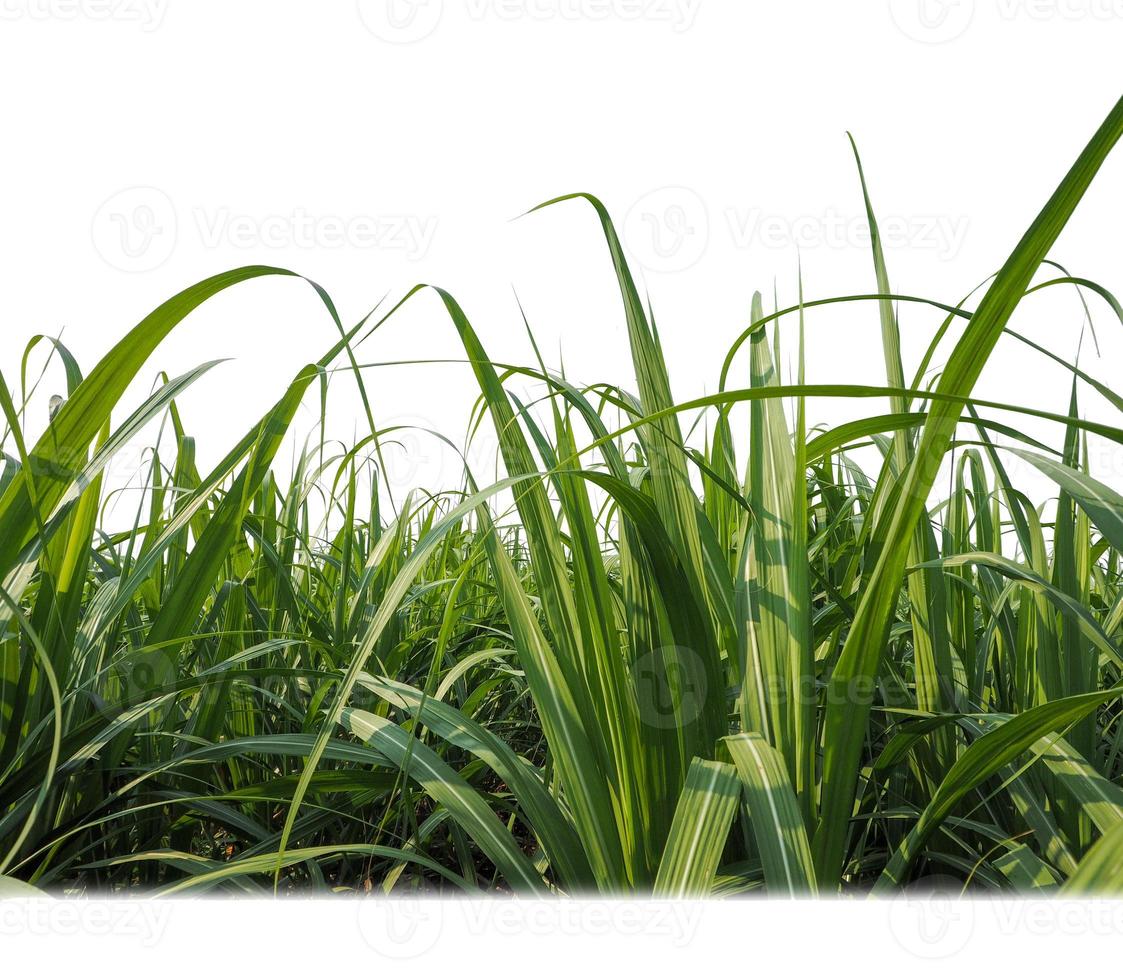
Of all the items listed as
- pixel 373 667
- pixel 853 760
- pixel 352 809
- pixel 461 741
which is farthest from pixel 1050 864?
pixel 373 667

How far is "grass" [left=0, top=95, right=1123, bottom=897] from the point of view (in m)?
0.43

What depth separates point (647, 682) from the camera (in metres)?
0.53

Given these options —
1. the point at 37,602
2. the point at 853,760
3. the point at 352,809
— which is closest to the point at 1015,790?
the point at 853,760

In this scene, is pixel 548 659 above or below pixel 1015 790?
above

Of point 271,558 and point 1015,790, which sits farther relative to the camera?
point 271,558

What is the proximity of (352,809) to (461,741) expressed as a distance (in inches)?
8.3

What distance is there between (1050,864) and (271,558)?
0.72m

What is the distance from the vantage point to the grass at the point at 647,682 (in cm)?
43

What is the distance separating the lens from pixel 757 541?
0.53 meters

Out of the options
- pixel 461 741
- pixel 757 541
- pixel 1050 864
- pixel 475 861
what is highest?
pixel 757 541

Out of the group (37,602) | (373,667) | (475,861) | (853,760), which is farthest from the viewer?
(373,667)

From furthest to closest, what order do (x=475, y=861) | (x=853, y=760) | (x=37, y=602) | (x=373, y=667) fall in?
(x=373, y=667), (x=475, y=861), (x=37, y=602), (x=853, y=760)

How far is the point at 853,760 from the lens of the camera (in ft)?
1.52

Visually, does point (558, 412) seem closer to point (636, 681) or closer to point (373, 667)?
point (636, 681)
